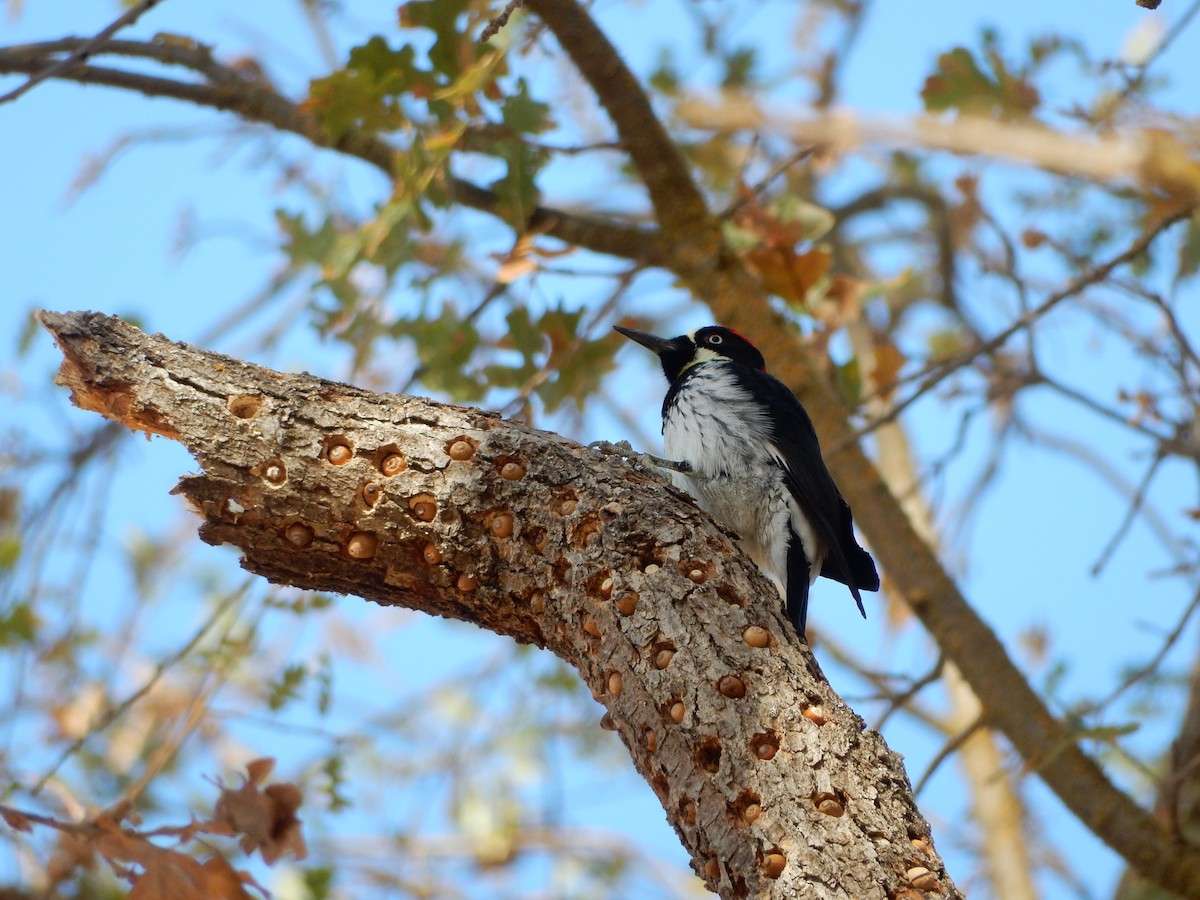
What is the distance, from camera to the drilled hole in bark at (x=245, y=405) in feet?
8.23

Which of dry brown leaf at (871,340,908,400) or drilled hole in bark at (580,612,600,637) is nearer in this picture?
drilled hole in bark at (580,612,600,637)

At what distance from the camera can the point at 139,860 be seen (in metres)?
2.31

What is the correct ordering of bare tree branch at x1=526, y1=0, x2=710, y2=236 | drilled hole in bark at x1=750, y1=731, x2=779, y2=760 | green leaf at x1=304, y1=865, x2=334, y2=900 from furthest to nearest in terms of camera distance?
bare tree branch at x1=526, y1=0, x2=710, y2=236 → green leaf at x1=304, y1=865, x2=334, y2=900 → drilled hole in bark at x1=750, y1=731, x2=779, y2=760

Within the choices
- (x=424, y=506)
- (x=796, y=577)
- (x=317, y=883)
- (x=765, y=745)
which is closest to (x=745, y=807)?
(x=765, y=745)

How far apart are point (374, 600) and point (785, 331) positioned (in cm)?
249

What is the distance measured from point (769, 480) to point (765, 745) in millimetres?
1751

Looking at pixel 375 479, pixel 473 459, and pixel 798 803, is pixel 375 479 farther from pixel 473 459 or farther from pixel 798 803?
pixel 798 803

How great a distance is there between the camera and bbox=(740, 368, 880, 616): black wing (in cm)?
363

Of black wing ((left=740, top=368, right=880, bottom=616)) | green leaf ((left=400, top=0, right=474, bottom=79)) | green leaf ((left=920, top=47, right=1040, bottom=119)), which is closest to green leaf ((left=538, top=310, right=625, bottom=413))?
black wing ((left=740, top=368, right=880, bottom=616))

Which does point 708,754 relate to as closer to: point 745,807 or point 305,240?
point 745,807

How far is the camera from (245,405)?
2.52 m

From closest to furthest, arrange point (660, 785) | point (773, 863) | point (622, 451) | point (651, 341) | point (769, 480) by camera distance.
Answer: point (773, 863)
point (660, 785)
point (622, 451)
point (769, 480)
point (651, 341)

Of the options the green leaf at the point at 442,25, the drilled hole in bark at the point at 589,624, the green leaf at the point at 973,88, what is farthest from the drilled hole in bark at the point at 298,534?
the green leaf at the point at 973,88

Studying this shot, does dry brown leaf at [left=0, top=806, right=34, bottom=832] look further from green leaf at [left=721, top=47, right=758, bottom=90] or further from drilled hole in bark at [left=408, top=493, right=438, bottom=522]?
green leaf at [left=721, top=47, right=758, bottom=90]
